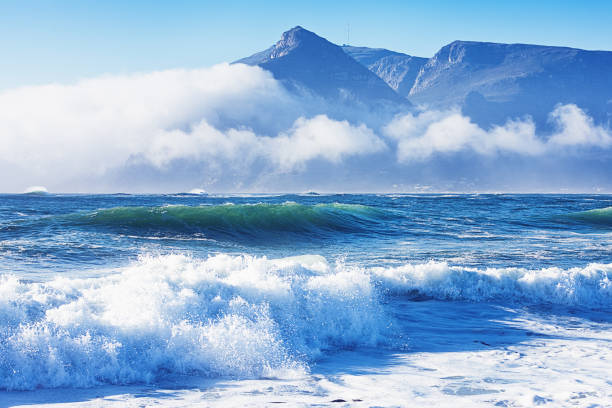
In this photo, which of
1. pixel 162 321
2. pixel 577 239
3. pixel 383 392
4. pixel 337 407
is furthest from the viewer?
pixel 577 239

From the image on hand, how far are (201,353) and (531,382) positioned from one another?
412 centimetres

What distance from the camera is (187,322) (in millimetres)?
7328

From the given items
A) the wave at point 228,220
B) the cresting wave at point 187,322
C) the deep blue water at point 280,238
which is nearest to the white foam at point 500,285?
the cresting wave at point 187,322

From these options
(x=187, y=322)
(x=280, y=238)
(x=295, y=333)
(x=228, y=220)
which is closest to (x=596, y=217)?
(x=280, y=238)

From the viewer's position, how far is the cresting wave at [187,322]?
6168 mm

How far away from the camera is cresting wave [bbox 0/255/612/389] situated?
6168mm

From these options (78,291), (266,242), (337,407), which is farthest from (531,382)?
(266,242)

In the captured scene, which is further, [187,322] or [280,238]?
[280,238]

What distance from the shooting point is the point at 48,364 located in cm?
598

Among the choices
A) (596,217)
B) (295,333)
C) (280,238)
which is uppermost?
(596,217)

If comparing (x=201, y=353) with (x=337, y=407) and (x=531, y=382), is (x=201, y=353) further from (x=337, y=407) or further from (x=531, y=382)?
(x=531, y=382)

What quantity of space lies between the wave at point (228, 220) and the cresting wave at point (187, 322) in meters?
12.9

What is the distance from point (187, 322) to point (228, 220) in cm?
1797

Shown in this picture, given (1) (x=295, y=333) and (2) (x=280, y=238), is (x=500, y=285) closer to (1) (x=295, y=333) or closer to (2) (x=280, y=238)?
(1) (x=295, y=333)
